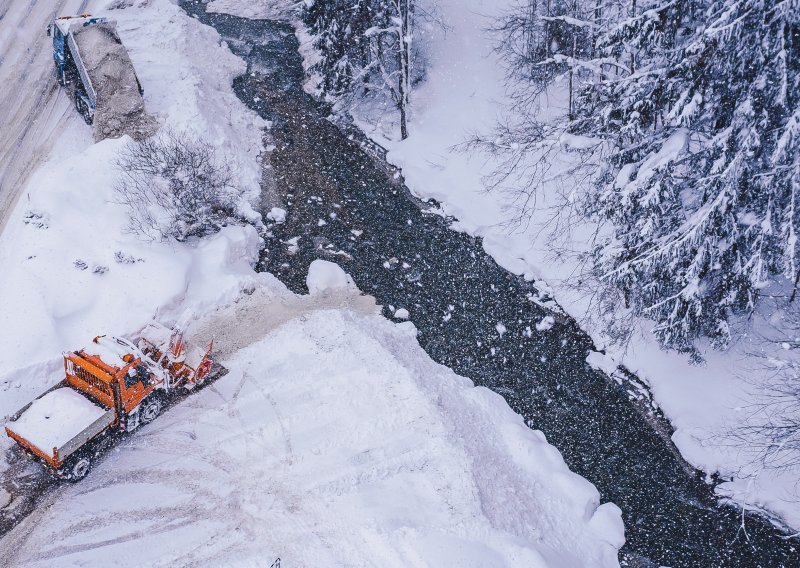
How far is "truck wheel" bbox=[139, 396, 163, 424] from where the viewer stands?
43.2 ft

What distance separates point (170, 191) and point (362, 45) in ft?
32.1

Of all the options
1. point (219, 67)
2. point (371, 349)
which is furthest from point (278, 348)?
point (219, 67)

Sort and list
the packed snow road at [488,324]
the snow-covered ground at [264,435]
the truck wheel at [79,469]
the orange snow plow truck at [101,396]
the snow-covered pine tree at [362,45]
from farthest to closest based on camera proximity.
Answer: the snow-covered pine tree at [362,45], the packed snow road at [488,324], the truck wheel at [79,469], the orange snow plow truck at [101,396], the snow-covered ground at [264,435]

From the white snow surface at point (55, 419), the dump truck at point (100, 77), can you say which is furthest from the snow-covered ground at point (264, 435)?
the dump truck at point (100, 77)

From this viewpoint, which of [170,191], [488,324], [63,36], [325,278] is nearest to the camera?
[488,324]

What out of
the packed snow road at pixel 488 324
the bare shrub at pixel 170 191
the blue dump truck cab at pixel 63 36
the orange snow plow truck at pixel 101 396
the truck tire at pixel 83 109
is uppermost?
the blue dump truck cab at pixel 63 36

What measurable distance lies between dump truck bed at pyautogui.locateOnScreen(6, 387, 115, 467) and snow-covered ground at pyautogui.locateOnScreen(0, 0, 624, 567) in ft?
3.42

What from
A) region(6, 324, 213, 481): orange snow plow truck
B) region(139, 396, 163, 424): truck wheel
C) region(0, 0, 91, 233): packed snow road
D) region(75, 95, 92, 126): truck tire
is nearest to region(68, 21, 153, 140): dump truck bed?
region(75, 95, 92, 126): truck tire

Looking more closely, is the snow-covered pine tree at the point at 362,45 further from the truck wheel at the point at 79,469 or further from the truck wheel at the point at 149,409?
the truck wheel at the point at 79,469

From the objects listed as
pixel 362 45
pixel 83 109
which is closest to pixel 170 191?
pixel 83 109

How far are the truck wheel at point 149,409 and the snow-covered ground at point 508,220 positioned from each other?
33.9 feet

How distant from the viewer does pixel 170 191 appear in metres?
17.8

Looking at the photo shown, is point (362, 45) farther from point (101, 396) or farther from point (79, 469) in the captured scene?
point (79, 469)

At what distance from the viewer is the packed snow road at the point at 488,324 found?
12805 mm
